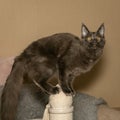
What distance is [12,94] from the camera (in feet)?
5.90

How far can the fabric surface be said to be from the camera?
76.7 inches

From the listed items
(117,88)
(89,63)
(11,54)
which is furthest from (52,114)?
(117,88)

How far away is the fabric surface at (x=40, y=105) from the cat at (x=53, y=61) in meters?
0.15

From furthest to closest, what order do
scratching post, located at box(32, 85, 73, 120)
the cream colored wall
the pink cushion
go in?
the cream colored wall → the pink cushion → scratching post, located at box(32, 85, 73, 120)

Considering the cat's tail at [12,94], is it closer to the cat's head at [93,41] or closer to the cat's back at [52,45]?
the cat's back at [52,45]

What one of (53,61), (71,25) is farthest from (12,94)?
(71,25)

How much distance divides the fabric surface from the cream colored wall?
0.43 metres

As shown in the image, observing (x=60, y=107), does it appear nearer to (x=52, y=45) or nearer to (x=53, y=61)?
(x=53, y=61)

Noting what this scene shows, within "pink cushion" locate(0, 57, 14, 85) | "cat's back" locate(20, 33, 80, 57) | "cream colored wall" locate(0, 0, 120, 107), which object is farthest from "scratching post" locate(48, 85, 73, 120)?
"cream colored wall" locate(0, 0, 120, 107)

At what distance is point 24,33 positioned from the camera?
245cm

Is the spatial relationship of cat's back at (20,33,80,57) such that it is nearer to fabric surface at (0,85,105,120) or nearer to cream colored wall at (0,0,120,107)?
fabric surface at (0,85,105,120)

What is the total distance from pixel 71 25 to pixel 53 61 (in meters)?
0.71

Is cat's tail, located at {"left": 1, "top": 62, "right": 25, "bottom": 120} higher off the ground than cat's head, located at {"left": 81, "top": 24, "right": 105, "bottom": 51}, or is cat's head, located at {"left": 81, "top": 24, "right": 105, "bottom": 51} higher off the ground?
cat's head, located at {"left": 81, "top": 24, "right": 105, "bottom": 51}

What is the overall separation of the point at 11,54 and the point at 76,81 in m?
0.52
